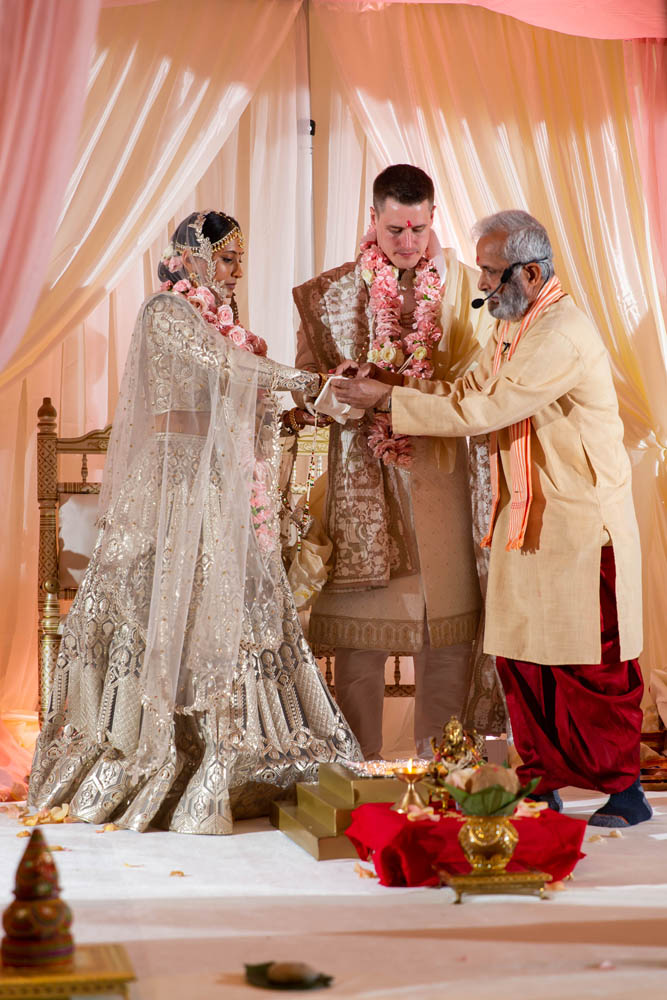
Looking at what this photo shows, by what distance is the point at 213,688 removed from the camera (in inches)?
169

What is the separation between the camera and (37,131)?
4887 millimetres

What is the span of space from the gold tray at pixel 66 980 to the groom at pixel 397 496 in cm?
249

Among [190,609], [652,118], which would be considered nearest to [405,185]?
[652,118]

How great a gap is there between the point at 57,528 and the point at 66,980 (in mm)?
3181

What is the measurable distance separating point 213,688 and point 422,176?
214cm

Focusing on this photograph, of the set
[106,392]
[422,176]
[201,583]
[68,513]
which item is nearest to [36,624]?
[68,513]

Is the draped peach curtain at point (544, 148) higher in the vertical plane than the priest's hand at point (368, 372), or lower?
higher

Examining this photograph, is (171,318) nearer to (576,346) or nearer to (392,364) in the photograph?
(392,364)

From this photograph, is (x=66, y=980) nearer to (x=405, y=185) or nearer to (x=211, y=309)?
(x=211, y=309)

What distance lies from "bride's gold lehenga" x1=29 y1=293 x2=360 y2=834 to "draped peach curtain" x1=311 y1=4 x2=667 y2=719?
5.48ft

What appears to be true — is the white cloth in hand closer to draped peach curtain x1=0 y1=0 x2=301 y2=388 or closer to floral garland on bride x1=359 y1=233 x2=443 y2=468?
floral garland on bride x1=359 y1=233 x2=443 y2=468

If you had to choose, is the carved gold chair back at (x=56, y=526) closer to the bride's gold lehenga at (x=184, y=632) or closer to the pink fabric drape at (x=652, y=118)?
the bride's gold lehenga at (x=184, y=632)

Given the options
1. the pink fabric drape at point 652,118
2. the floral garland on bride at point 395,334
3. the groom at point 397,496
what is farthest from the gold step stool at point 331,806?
the pink fabric drape at point 652,118

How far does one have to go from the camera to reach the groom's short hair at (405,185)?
4730 millimetres
